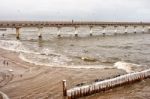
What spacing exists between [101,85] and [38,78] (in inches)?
255

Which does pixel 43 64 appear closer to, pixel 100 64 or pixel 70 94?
pixel 100 64

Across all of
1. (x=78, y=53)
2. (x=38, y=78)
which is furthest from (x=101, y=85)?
(x=78, y=53)

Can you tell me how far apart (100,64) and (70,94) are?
15.3 m

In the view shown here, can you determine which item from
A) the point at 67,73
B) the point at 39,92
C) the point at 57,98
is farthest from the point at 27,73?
the point at 57,98

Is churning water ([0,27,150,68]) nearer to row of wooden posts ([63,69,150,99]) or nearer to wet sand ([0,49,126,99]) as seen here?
wet sand ([0,49,126,99])

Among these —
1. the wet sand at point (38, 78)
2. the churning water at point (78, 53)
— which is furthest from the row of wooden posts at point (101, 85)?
the churning water at point (78, 53)

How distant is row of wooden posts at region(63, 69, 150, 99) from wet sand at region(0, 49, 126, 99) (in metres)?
0.67

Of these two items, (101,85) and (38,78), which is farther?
(38,78)

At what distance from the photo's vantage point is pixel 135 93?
22047 millimetres

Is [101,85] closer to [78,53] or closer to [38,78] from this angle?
[38,78]

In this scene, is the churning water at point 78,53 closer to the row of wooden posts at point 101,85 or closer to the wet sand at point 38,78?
the wet sand at point 38,78

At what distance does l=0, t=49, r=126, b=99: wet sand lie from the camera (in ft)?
68.1

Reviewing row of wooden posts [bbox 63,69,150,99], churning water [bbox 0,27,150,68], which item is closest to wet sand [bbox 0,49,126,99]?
row of wooden posts [bbox 63,69,150,99]

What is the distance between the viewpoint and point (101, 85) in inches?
858
